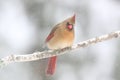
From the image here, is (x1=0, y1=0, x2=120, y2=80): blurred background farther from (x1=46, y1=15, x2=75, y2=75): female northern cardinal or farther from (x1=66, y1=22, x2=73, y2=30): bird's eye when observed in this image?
(x1=66, y1=22, x2=73, y2=30): bird's eye

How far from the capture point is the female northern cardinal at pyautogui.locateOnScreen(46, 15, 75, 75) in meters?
4.19

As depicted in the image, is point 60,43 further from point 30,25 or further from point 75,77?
point 30,25

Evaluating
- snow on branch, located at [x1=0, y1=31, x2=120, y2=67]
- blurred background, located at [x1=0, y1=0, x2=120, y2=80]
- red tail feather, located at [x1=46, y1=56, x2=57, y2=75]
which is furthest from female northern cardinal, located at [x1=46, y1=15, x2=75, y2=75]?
blurred background, located at [x1=0, y1=0, x2=120, y2=80]

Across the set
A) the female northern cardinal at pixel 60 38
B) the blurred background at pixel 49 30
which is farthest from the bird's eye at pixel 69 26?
the blurred background at pixel 49 30

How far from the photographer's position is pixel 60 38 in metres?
4.28

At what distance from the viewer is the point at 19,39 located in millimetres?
7305

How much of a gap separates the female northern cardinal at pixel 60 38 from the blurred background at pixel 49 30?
98.7 inches

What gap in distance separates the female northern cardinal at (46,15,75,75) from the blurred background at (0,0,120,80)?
2.51m

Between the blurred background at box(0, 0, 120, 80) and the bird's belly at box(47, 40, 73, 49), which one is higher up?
the bird's belly at box(47, 40, 73, 49)

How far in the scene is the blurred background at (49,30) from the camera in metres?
7.02

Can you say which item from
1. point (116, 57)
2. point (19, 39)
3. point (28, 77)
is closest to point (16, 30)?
point (19, 39)

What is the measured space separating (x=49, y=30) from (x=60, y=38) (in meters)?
2.94

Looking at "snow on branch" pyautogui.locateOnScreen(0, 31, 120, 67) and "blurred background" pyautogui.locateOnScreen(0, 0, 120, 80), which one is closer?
"snow on branch" pyautogui.locateOnScreen(0, 31, 120, 67)

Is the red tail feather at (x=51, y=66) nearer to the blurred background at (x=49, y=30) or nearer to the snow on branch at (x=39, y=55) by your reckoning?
the snow on branch at (x=39, y=55)
